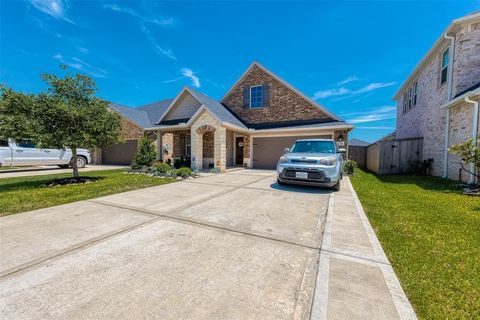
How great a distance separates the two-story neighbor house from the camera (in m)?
7.84

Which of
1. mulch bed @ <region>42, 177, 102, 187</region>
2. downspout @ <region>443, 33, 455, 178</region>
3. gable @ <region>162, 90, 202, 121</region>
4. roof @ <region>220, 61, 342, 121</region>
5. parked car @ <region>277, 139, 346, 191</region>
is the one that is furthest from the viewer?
gable @ <region>162, 90, 202, 121</region>

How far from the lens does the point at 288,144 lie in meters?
12.5

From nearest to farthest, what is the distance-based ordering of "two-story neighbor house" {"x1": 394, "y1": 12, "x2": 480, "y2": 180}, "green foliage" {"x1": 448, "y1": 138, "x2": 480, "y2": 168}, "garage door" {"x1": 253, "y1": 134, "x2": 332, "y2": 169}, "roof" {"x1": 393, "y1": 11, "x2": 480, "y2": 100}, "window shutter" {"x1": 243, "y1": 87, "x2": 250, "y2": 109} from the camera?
"green foliage" {"x1": 448, "y1": 138, "x2": 480, "y2": 168}
"two-story neighbor house" {"x1": 394, "y1": 12, "x2": 480, "y2": 180}
"roof" {"x1": 393, "y1": 11, "x2": 480, "y2": 100}
"garage door" {"x1": 253, "y1": 134, "x2": 332, "y2": 169}
"window shutter" {"x1": 243, "y1": 87, "x2": 250, "y2": 109}

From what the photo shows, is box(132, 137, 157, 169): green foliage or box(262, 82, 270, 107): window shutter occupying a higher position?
box(262, 82, 270, 107): window shutter

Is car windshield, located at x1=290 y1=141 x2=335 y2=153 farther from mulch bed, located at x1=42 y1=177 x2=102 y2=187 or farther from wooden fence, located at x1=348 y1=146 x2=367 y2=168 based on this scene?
wooden fence, located at x1=348 y1=146 x2=367 y2=168

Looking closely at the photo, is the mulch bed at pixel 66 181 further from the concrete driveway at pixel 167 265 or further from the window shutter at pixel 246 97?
the window shutter at pixel 246 97

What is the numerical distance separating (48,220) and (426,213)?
7732 millimetres

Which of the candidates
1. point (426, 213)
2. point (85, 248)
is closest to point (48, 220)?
point (85, 248)

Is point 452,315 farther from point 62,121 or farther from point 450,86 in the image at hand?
point 450,86

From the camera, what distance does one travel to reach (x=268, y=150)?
1316 centimetres

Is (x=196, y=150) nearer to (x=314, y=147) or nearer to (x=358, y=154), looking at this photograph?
(x=314, y=147)

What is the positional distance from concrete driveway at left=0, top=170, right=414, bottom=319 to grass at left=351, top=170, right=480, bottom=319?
1.13 ft

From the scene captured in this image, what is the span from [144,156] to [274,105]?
9.38m

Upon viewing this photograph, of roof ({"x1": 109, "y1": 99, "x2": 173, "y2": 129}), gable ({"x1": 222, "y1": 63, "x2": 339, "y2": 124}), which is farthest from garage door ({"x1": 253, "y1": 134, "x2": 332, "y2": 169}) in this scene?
roof ({"x1": 109, "y1": 99, "x2": 173, "y2": 129})
